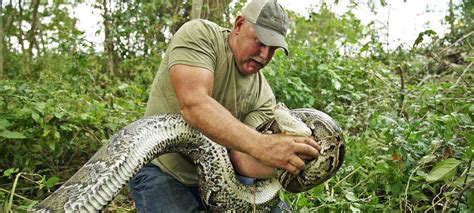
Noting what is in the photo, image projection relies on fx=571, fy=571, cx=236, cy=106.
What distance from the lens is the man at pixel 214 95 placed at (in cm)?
354

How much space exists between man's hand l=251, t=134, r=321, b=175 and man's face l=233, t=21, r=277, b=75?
0.76 metres

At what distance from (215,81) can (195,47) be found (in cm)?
38

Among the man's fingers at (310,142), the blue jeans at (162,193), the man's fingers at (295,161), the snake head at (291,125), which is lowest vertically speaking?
the blue jeans at (162,193)

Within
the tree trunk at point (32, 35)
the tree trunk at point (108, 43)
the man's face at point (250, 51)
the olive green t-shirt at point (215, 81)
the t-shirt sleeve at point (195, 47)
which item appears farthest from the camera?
Result: the tree trunk at point (32, 35)

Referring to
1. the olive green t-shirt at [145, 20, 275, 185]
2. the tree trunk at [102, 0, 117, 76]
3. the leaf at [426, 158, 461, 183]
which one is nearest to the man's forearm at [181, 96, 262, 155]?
the olive green t-shirt at [145, 20, 275, 185]

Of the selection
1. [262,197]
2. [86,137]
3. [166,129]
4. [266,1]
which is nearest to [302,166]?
[262,197]

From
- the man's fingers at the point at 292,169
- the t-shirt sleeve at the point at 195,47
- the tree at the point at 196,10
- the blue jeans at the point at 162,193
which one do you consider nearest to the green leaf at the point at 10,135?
the blue jeans at the point at 162,193

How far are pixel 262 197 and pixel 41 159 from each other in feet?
9.07

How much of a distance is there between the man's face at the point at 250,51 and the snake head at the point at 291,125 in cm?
51

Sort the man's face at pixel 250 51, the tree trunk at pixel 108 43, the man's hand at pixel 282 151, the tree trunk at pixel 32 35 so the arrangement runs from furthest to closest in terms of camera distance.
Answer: the tree trunk at pixel 32 35 < the tree trunk at pixel 108 43 < the man's face at pixel 250 51 < the man's hand at pixel 282 151

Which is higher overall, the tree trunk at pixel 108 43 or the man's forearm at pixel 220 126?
the man's forearm at pixel 220 126

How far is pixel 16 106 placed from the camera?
5469 mm

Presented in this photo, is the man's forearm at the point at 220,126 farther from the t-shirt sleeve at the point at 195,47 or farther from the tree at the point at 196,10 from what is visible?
the tree at the point at 196,10

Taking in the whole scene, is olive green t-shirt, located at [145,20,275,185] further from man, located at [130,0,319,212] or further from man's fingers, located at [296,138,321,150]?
man's fingers, located at [296,138,321,150]
